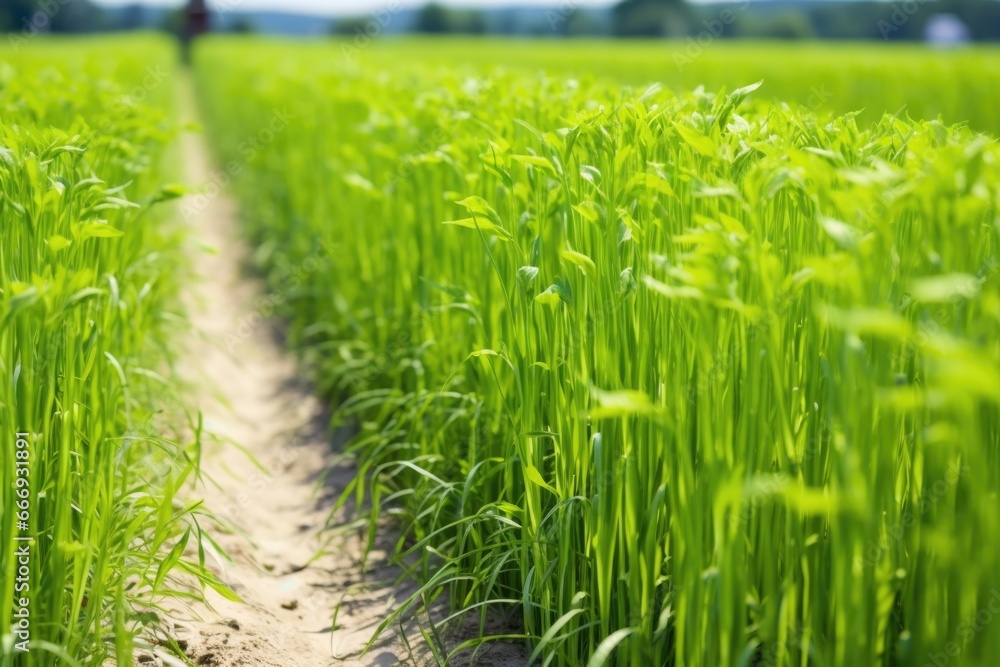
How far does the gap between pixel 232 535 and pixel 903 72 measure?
859 centimetres

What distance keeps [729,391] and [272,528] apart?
2.04 m

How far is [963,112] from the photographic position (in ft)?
26.1

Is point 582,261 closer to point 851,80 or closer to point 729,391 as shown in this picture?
point 729,391

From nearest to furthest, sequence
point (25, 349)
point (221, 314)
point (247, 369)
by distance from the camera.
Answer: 1. point (25, 349)
2. point (247, 369)
3. point (221, 314)

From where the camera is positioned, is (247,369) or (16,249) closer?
(16,249)

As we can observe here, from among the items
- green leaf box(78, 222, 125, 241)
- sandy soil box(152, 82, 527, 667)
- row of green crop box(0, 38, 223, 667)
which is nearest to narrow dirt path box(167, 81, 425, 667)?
sandy soil box(152, 82, 527, 667)

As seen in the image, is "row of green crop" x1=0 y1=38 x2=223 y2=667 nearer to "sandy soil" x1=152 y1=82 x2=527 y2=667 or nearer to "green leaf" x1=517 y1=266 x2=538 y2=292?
"sandy soil" x1=152 y1=82 x2=527 y2=667

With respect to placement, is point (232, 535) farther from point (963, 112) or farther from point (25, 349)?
point (963, 112)

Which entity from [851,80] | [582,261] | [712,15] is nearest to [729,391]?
[582,261]

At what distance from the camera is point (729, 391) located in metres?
1.79

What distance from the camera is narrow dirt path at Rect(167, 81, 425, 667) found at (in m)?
2.49

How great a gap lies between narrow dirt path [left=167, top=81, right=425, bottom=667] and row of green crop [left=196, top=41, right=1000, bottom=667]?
24cm

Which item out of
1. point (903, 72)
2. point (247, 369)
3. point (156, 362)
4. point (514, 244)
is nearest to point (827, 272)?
point (514, 244)

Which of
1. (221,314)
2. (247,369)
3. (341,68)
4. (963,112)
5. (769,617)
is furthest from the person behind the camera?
(963,112)
